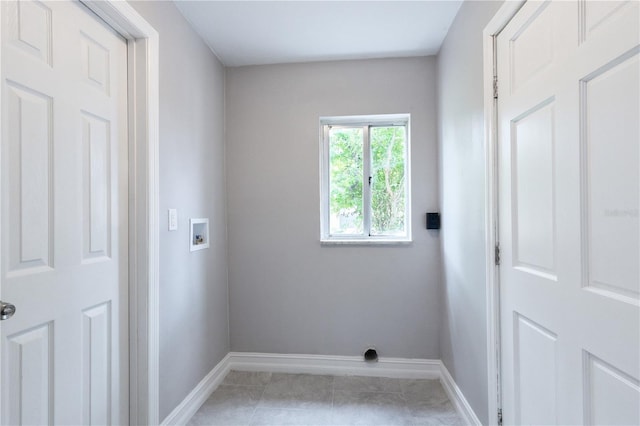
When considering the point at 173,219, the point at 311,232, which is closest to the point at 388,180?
the point at 311,232

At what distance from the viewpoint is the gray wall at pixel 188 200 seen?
170 centimetres

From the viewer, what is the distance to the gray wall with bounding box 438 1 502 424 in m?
1.60

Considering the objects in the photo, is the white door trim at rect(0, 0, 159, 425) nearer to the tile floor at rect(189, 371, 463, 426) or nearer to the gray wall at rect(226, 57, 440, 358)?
A: the tile floor at rect(189, 371, 463, 426)

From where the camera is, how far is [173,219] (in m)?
1.77

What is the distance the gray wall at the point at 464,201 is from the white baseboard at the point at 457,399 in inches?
1.9

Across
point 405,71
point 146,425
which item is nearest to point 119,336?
point 146,425

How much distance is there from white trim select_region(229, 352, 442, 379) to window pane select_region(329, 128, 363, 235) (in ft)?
3.40

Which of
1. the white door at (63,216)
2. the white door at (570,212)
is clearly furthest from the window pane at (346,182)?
the white door at (63,216)

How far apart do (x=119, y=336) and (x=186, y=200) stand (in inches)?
32.6

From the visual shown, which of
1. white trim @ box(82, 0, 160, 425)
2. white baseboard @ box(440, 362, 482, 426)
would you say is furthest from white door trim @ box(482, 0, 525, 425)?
white trim @ box(82, 0, 160, 425)

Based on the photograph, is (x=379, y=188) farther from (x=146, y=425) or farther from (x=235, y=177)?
(x=146, y=425)

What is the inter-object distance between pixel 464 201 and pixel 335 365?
161cm

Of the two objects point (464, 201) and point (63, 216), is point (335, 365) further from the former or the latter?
point (63, 216)

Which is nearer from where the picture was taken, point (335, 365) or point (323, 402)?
point (323, 402)
